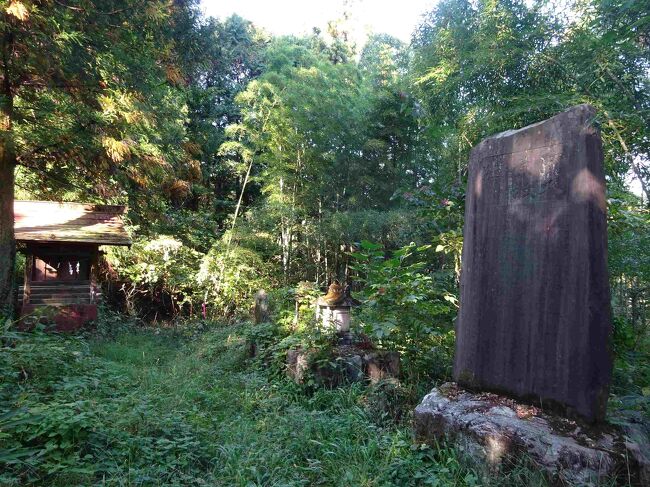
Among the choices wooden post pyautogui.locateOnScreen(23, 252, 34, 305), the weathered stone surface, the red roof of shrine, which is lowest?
the weathered stone surface

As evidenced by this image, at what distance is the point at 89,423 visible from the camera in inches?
104

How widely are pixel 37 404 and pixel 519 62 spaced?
5176 millimetres

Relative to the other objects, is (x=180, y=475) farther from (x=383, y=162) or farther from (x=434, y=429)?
(x=383, y=162)

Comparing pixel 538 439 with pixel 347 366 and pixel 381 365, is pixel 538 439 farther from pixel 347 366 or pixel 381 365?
pixel 347 366

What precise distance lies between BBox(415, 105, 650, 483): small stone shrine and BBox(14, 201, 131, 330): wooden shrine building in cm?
627

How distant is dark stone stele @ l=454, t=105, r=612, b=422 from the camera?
270 centimetres

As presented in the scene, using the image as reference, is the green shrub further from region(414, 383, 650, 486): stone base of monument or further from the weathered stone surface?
region(414, 383, 650, 486): stone base of monument

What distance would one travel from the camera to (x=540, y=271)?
117 inches

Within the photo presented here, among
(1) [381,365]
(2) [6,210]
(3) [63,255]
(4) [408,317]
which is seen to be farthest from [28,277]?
(4) [408,317]

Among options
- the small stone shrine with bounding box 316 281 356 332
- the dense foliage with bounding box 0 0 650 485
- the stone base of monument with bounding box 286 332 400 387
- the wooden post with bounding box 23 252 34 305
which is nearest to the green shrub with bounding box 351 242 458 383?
the dense foliage with bounding box 0 0 650 485

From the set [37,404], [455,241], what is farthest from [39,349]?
[455,241]

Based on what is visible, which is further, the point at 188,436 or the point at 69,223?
the point at 69,223

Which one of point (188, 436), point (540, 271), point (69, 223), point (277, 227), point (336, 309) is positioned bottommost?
point (188, 436)

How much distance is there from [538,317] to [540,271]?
0.99 feet
